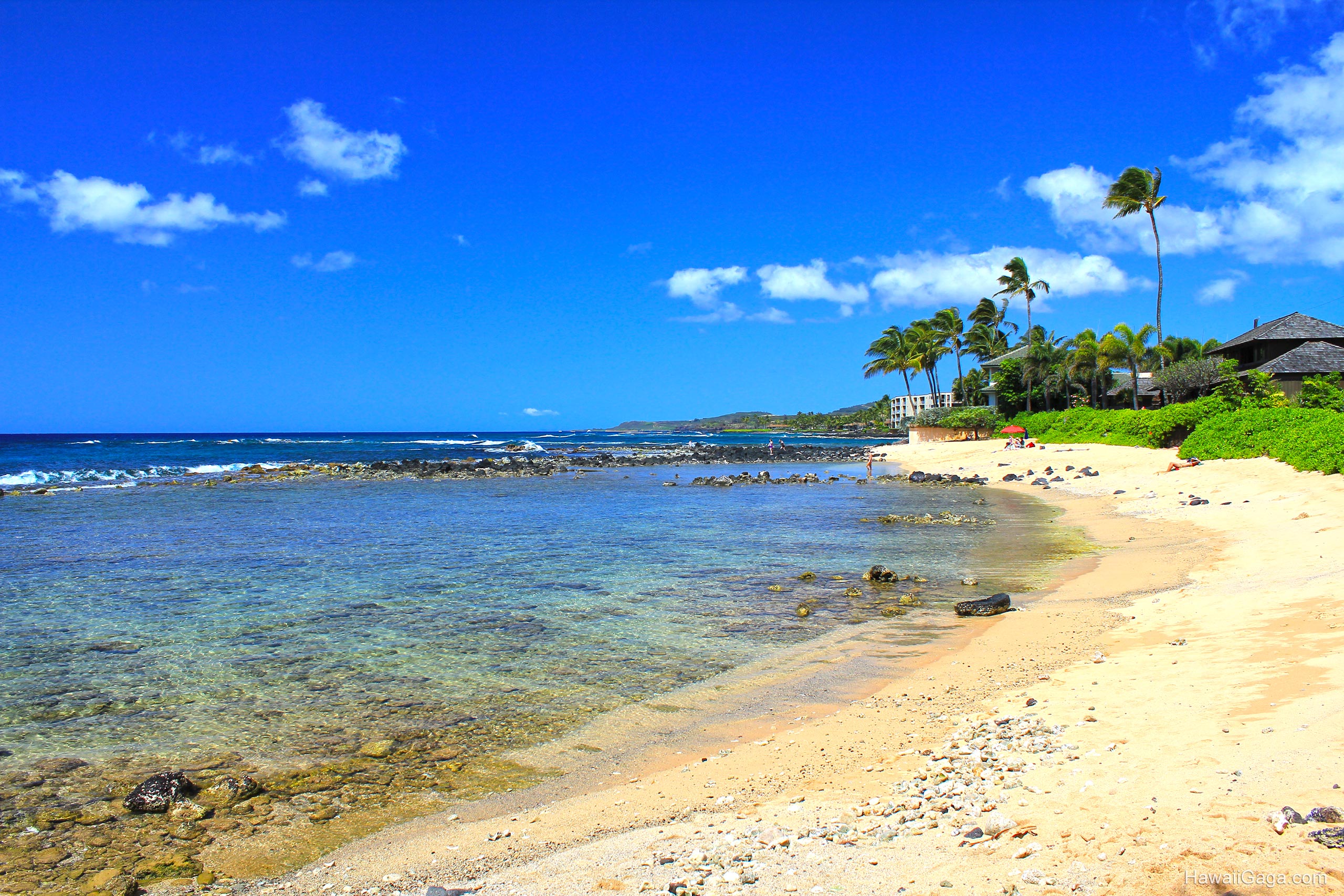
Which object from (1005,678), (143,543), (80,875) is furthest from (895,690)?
(143,543)

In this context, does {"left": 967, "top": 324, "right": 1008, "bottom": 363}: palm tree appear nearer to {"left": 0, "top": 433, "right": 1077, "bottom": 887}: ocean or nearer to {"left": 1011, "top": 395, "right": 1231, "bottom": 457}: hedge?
{"left": 1011, "top": 395, "right": 1231, "bottom": 457}: hedge

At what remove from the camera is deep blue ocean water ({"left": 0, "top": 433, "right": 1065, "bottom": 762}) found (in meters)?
7.31

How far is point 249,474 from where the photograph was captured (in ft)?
144

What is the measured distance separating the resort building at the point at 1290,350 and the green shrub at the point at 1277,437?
41.2 feet

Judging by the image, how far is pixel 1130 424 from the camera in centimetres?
3681

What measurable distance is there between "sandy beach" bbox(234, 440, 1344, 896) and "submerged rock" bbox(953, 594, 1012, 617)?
126 centimetres

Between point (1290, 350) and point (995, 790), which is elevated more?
point (1290, 350)

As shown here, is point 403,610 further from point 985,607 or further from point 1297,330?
point 1297,330

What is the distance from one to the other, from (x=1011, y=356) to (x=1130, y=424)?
24.8 meters

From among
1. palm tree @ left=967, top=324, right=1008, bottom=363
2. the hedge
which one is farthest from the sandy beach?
palm tree @ left=967, top=324, right=1008, bottom=363

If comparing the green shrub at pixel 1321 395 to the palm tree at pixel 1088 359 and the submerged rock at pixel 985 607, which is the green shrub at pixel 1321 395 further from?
the submerged rock at pixel 985 607

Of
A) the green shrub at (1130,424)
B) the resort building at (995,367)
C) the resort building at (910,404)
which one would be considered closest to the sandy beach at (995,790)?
the green shrub at (1130,424)

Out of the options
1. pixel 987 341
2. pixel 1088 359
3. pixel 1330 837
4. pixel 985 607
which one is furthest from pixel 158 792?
pixel 987 341

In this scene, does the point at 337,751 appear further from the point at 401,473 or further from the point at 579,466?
the point at 579,466
